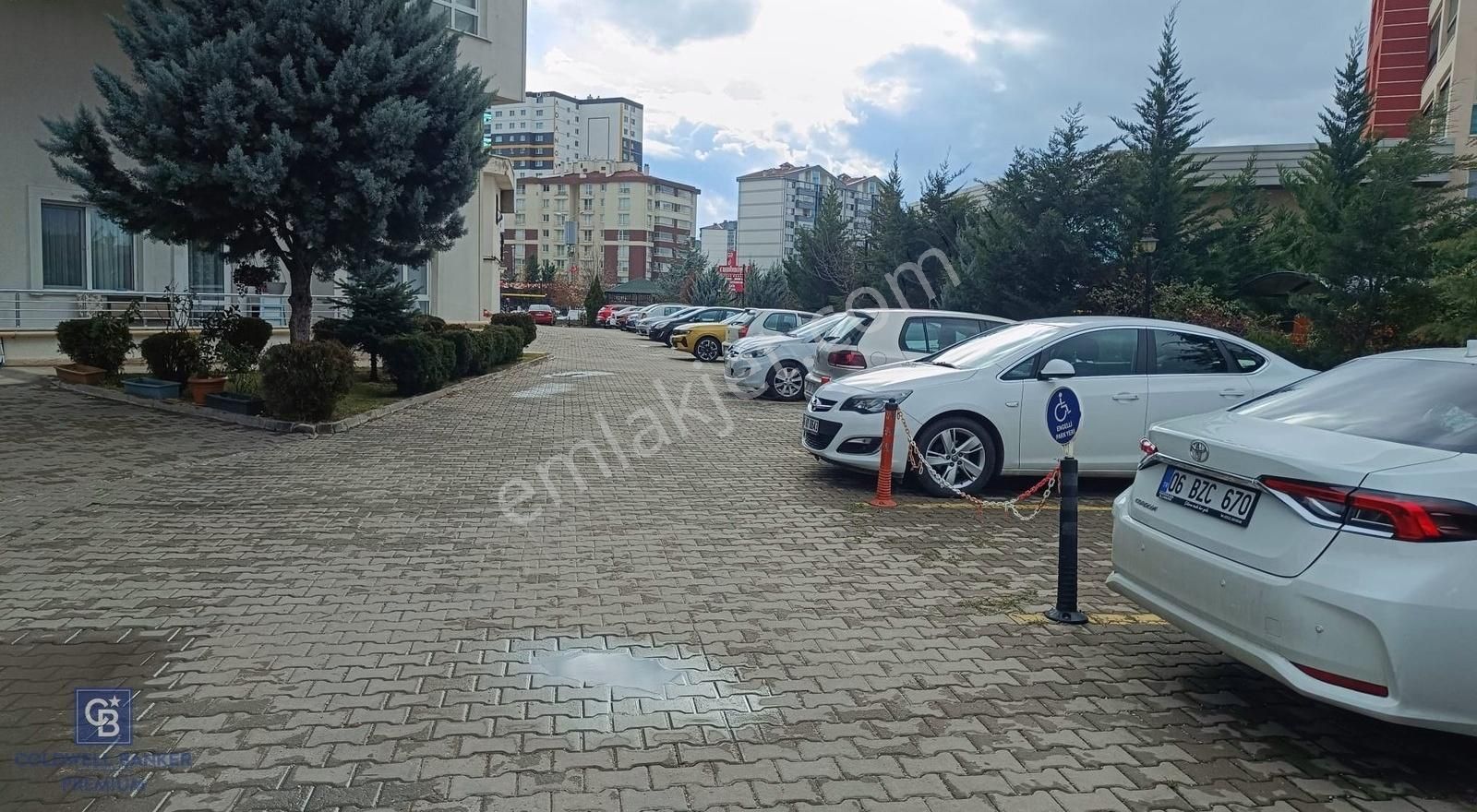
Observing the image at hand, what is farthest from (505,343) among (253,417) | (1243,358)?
(1243,358)

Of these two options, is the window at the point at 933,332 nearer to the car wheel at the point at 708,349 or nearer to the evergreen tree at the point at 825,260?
the car wheel at the point at 708,349

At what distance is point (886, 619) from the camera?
18.0ft

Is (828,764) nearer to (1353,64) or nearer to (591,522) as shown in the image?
(591,522)

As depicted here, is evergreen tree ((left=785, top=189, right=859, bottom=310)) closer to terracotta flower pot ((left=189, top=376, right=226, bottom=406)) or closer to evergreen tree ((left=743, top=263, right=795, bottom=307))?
evergreen tree ((left=743, top=263, right=795, bottom=307))

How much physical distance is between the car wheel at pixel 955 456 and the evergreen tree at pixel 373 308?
35.3 feet

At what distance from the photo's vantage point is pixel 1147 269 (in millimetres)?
21766

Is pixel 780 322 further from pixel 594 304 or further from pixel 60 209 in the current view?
pixel 594 304

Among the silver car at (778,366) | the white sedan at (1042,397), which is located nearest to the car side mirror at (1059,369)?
the white sedan at (1042,397)

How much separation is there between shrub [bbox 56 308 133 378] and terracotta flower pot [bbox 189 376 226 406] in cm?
252

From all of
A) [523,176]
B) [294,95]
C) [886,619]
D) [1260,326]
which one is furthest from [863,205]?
[886,619]

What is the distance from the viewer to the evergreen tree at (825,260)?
160 ft

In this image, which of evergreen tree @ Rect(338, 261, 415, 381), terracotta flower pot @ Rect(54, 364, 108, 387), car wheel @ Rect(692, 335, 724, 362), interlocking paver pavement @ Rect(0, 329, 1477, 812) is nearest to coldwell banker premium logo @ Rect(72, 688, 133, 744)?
interlocking paver pavement @ Rect(0, 329, 1477, 812)

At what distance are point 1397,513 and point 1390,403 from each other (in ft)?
3.27

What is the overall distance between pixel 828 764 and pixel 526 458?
289 inches
